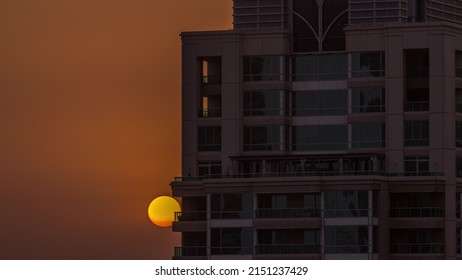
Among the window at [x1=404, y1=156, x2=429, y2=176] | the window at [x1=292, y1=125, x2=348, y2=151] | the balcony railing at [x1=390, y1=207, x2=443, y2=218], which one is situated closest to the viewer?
the balcony railing at [x1=390, y1=207, x2=443, y2=218]

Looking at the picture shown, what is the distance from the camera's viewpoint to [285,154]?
112 m

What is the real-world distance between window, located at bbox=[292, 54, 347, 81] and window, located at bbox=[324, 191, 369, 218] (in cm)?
1149

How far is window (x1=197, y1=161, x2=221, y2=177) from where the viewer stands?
112m

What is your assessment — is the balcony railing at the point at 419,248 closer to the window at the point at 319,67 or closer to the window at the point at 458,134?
the window at the point at 458,134

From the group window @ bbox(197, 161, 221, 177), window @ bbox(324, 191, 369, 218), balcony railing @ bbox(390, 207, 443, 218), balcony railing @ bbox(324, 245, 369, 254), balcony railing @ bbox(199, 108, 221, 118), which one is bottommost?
balcony railing @ bbox(324, 245, 369, 254)

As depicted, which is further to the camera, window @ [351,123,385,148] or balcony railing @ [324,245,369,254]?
window @ [351,123,385,148]

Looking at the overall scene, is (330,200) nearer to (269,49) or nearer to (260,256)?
(260,256)

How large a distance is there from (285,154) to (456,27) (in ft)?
47.5

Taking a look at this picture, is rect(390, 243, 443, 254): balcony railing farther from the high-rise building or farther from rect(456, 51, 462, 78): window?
rect(456, 51, 462, 78): window

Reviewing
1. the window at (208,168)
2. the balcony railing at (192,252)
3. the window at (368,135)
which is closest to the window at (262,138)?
the window at (208,168)

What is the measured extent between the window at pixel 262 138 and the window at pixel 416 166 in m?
9.34

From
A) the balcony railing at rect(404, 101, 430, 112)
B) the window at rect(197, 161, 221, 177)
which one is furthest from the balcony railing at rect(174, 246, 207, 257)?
the balcony railing at rect(404, 101, 430, 112)
